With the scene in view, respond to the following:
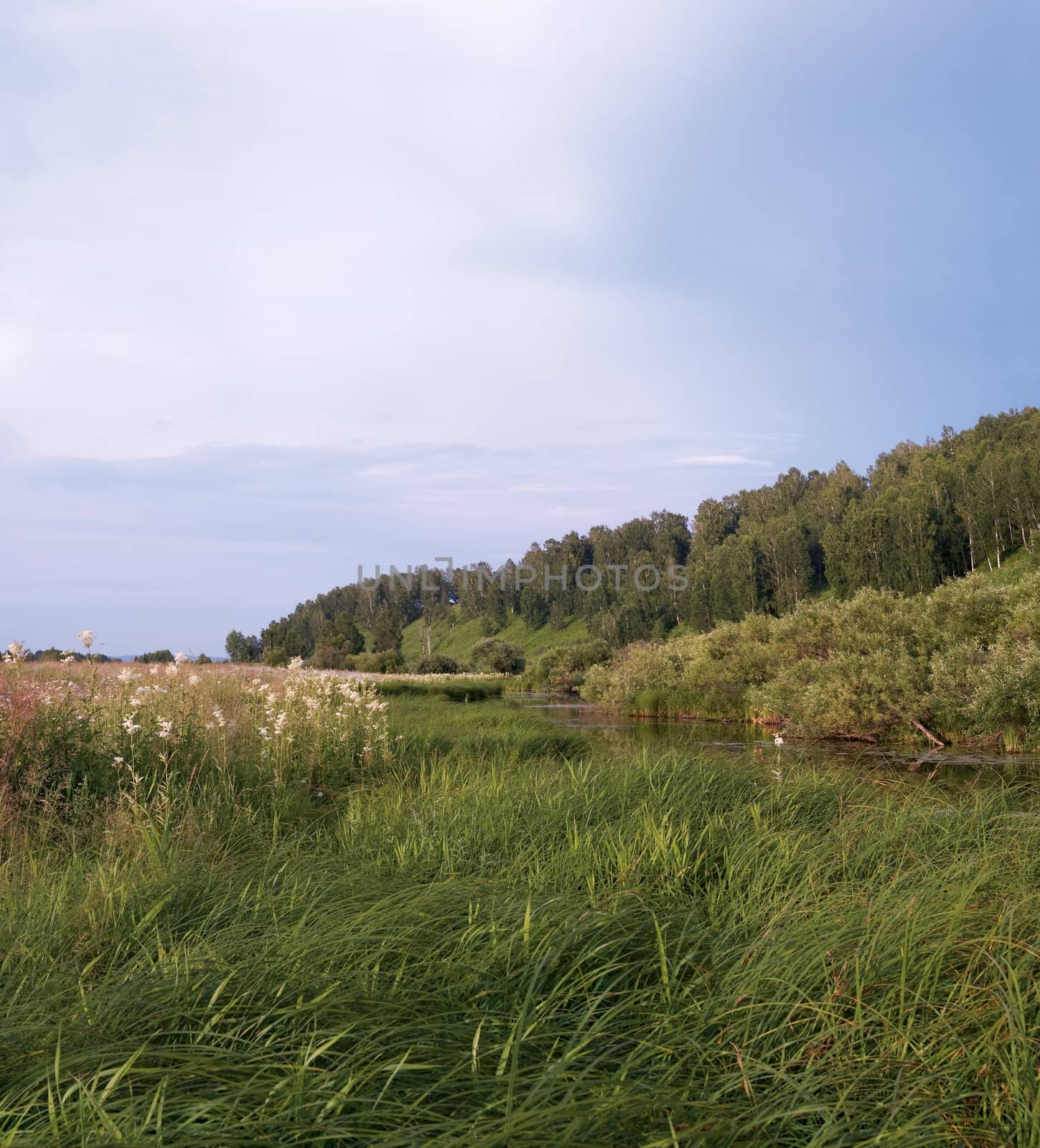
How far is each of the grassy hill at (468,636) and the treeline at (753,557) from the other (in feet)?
4.22

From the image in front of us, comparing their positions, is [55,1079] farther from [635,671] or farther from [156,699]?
[635,671]

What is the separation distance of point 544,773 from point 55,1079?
597cm

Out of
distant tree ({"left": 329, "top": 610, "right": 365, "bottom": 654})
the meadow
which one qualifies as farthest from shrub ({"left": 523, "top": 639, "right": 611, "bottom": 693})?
distant tree ({"left": 329, "top": 610, "right": 365, "bottom": 654})

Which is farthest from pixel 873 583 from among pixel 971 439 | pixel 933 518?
pixel 971 439

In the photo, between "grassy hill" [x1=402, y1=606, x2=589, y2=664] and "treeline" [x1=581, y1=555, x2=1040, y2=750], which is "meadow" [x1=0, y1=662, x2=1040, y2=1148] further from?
"grassy hill" [x1=402, y1=606, x2=589, y2=664]

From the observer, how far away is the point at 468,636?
382 ft

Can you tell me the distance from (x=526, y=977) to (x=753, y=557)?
75458 millimetres

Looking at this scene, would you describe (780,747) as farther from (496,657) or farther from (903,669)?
(496,657)

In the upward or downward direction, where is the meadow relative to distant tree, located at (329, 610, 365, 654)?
downward

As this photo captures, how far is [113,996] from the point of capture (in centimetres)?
283

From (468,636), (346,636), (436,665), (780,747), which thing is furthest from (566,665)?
(468,636)

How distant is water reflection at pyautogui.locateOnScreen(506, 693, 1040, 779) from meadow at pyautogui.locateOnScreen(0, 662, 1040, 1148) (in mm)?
3552

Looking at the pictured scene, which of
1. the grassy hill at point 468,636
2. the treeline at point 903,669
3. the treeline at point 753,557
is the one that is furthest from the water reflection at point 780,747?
the grassy hill at point 468,636

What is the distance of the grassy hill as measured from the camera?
99250mm
